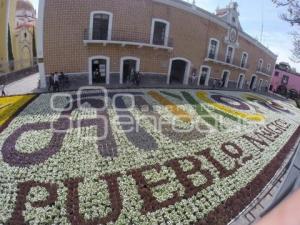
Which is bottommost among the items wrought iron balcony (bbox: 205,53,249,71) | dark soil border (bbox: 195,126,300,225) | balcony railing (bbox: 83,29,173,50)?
dark soil border (bbox: 195,126,300,225)

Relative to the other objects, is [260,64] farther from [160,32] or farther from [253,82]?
[160,32]

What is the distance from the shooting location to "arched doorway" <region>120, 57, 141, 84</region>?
20.8 meters

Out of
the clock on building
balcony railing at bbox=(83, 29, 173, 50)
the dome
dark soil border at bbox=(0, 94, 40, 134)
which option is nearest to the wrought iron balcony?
the clock on building

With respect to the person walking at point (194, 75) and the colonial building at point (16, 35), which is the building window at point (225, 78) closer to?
the person walking at point (194, 75)

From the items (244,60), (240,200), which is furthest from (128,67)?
(244,60)

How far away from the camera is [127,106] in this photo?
1409 cm

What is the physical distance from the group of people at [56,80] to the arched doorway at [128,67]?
5.04m

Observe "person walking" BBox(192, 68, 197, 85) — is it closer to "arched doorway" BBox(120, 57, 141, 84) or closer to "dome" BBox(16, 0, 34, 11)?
"arched doorway" BBox(120, 57, 141, 84)

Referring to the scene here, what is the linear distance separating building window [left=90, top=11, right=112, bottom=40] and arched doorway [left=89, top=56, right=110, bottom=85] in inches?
67.9

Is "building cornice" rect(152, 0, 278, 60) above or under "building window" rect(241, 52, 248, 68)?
above

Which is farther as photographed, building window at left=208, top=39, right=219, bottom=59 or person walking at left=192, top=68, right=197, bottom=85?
building window at left=208, top=39, right=219, bottom=59

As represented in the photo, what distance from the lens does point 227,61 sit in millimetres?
30328

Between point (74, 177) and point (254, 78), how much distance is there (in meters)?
38.8

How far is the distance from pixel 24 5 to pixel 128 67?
74.3 feet
